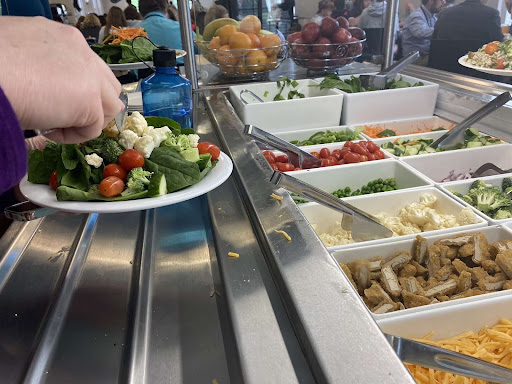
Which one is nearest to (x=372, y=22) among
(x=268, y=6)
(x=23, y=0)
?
(x=268, y=6)

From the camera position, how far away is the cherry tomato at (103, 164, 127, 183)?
892 millimetres

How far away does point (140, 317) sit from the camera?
2.38 ft

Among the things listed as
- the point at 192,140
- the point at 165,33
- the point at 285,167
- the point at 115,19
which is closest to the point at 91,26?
the point at 115,19

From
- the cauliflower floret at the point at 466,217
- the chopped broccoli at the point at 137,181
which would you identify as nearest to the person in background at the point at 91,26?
the chopped broccoli at the point at 137,181

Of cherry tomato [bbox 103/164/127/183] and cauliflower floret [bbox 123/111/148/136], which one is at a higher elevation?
cauliflower floret [bbox 123/111/148/136]

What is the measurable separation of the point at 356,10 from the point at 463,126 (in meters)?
1.07

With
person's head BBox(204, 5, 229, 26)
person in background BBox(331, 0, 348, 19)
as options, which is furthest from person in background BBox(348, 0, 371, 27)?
person's head BBox(204, 5, 229, 26)

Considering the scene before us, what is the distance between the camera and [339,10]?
2318 mm

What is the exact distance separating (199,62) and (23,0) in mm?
1641

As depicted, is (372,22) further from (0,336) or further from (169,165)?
(0,336)

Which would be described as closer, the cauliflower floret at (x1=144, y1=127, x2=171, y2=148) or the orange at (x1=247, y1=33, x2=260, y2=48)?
the cauliflower floret at (x1=144, y1=127, x2=171, y2=148)

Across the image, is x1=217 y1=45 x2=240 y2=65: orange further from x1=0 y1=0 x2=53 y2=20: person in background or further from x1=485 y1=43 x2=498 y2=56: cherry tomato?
x1=0 y1=0 x2=53 y2=20: person in background

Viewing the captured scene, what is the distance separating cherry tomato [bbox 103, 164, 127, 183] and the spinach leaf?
6cm

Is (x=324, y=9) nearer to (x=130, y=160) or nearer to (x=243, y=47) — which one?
(x=243, y=47)
